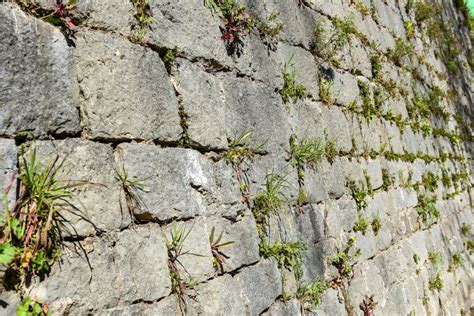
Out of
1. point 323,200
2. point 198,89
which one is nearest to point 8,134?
point 198,89

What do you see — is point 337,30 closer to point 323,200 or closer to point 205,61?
point 323,200

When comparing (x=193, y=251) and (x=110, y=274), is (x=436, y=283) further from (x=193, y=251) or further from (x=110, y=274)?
(x=110, y=274)

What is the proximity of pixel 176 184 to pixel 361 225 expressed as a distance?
1.85 meters

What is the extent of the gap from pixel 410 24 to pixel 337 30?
223 centimetres

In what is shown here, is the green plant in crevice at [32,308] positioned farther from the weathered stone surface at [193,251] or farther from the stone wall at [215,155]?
the weathered stone surface at [193,251]

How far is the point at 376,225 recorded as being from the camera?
3.86 meters

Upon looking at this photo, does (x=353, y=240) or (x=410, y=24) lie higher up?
(x=410, y=24)

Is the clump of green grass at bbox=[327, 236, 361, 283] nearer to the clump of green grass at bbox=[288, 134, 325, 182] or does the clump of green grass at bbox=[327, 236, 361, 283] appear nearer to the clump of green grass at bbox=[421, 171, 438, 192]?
the clump of green grass at bbox=[288, 134, 325, 182]

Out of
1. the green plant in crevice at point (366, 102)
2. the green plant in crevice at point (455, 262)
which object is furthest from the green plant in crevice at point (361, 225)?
the green plant in crevice at point (455, 262)

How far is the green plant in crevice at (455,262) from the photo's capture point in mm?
5287

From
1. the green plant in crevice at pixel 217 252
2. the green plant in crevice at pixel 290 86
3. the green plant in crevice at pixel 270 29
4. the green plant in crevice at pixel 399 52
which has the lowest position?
the green plant in crevice at pixel 217 252

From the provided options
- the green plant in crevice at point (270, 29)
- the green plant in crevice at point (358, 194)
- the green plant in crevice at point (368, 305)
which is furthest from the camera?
the green plant in crevice at point (358, 194)

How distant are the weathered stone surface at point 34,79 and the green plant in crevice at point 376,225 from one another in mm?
2576

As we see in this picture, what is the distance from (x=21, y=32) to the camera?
1614 millimetres
